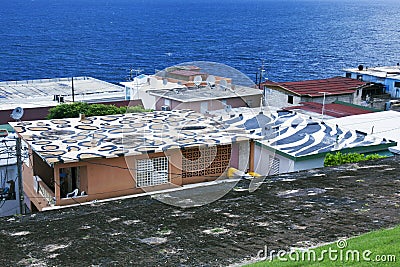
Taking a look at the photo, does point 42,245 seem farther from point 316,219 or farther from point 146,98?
point 146,98

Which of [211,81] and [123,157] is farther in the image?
[211,81]

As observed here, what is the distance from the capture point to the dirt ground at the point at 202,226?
335 inches

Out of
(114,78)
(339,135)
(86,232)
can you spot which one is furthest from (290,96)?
(114,78)

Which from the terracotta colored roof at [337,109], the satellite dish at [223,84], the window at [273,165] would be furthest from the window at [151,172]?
the terracotta colored roof at [337,109]

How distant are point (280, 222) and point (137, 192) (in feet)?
29.0

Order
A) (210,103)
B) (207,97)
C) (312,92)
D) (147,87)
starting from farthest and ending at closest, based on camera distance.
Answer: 1. (147,87)
2. (312,92)
3. (207,97)
4. (210,103)

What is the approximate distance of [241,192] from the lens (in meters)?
12.4

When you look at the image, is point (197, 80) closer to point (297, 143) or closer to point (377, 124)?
point (377, 124)

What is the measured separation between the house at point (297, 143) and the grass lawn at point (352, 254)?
1180cm

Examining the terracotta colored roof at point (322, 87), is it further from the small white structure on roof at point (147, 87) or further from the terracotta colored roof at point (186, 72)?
the small white structure on roof at point (147, 87)

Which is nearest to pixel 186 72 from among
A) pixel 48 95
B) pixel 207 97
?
pixel 207 97

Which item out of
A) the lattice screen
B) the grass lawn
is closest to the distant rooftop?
the lattice screen

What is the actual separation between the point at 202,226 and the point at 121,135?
9.83 metres

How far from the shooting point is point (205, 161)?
1912cm
